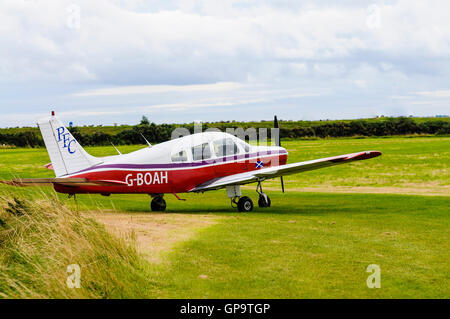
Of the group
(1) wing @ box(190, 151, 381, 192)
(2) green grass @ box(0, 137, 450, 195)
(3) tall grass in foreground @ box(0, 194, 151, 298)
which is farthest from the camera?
(2) green grass @ box(0, 137, 450, 195)

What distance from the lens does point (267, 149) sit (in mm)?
20656

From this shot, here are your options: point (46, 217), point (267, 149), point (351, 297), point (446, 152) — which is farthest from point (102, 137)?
point (351, 297)

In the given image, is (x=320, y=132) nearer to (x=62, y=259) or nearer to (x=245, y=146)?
(x=245, y=146)

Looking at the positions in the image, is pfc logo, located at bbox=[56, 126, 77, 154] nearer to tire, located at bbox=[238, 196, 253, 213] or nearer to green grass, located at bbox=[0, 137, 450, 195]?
tire, located at bbox=[238, 196, 253, 213]

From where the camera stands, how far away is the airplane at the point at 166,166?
56.1ft

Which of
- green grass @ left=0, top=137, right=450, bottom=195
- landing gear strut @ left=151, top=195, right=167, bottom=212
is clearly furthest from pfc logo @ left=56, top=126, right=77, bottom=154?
green grass @ left=0, top=137, right=450, bottom=195

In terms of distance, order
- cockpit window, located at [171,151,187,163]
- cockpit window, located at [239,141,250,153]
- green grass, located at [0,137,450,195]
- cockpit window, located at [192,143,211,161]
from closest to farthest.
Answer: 1. cockpit window, located at [171,151,187,163]
2. cockpit window, located at [192,143,211,161]
3. cockpit window, located at [239,141,250,153]
4. green grass, located at [0,137,450,195]

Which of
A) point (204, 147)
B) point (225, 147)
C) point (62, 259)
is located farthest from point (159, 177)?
point (62, 259)

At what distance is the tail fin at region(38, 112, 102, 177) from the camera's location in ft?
56.0

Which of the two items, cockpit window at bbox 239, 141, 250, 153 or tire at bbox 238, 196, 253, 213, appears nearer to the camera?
tire at bbox 238, 196, 253, 213

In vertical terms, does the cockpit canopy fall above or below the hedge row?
below

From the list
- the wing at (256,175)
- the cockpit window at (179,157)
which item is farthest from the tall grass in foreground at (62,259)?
the wing at (256,175)

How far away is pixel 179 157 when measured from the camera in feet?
59.9

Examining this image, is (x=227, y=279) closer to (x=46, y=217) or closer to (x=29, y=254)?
(x=29, y=254)
